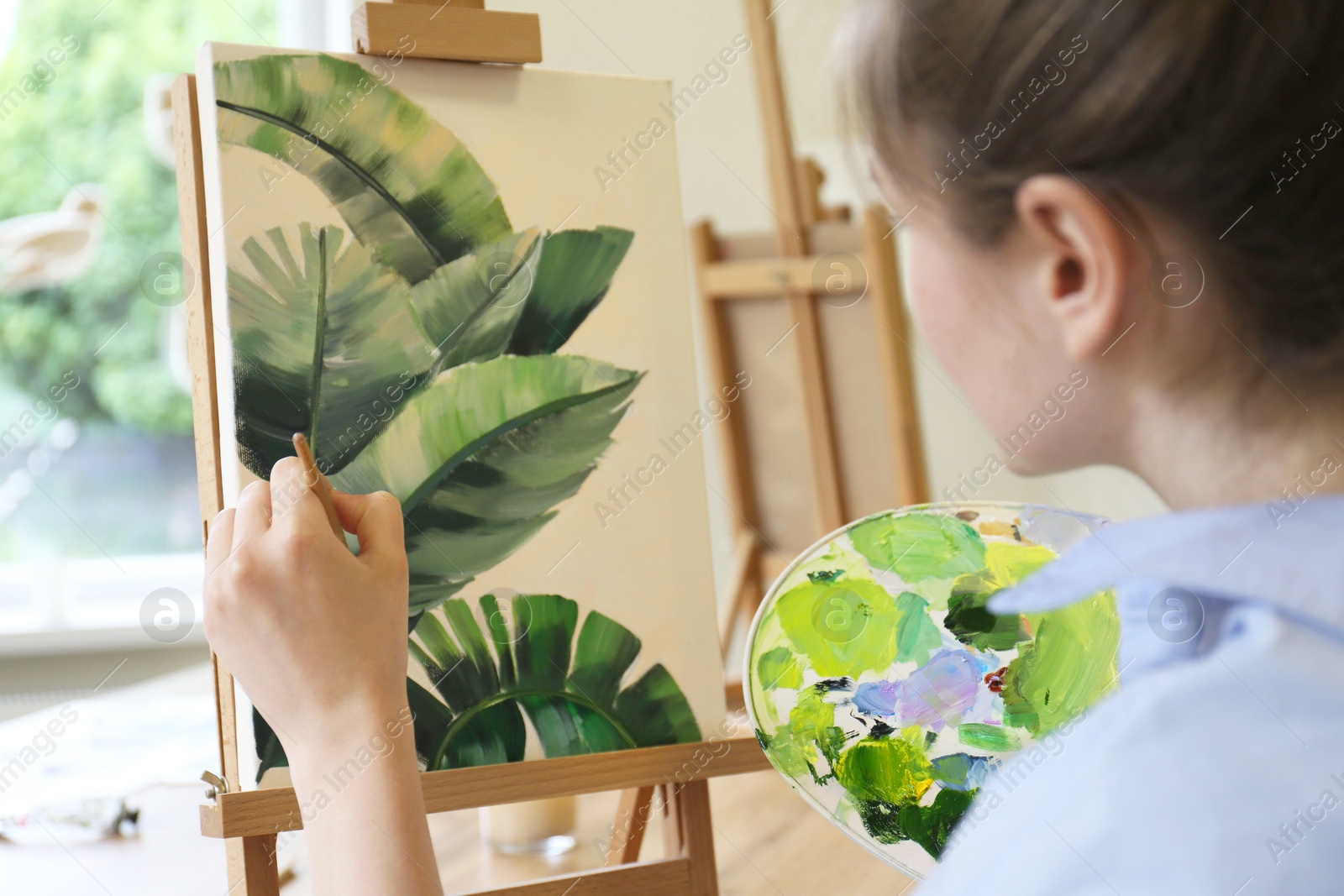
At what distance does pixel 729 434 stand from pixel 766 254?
32 centimetres

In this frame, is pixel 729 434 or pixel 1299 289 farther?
pixel 729 434

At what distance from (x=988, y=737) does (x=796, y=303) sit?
1.16 meters

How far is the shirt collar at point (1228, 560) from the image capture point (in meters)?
0.34

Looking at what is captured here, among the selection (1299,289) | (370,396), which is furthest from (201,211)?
(1299,289)

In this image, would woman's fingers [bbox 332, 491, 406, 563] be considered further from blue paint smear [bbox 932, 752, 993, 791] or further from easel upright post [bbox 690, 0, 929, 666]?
easel upright post [bbox 690, 0, 929, 666]

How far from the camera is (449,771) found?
28.8 inches

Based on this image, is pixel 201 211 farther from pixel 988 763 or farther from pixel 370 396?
pixel 988 763

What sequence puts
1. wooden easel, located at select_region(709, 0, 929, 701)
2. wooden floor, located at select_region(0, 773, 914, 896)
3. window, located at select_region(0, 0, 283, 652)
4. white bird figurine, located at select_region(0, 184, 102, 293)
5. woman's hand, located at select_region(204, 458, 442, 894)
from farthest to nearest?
window, located at select_region(0, 0, 283, 652) → wooden easel, located at select_region(709, 0, 929, 701) → white bird figurine, located at select_region(0, 184, 102, 293) → wooden floor, located at select_region(0, 773, 914, 896) → woman's hand, located at select_region(204, 458, 442, 894)

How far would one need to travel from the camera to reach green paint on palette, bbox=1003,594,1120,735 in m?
0.77

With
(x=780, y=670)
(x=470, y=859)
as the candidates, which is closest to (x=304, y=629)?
(x=780, y=670)

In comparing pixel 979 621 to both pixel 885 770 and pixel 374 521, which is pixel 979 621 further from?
pixel 374 521

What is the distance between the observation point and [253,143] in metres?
0.72

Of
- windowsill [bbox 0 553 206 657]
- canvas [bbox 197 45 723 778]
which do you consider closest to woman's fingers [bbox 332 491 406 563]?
canvas [bbox 197 45 723 778]

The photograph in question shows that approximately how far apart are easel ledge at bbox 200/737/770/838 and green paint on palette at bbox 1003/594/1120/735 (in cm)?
18
